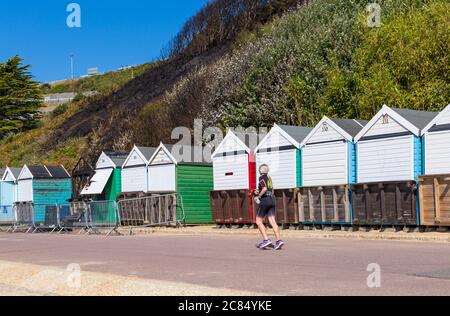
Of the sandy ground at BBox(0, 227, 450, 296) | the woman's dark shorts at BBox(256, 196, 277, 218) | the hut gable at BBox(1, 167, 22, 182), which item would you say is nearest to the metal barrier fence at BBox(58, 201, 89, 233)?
the sandy ground at BBox(0, 227, 450, 296)

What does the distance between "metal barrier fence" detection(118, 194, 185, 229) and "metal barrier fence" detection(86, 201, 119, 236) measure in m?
1.66

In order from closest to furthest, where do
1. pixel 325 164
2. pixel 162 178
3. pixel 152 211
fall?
pixel 325 164
pixel 152 211
pixel 162 178

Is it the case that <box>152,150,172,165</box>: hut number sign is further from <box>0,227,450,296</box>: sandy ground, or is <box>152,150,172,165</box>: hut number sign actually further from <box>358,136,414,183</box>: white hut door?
<box>358,136,414,183</box>: white hut door

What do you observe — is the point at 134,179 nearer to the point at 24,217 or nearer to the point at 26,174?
the point at 24,217

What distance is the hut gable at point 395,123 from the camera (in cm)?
1938

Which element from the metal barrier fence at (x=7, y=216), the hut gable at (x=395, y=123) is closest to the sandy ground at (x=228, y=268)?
the hut gable at (x=395, y=123)

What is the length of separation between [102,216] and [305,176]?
7680mm

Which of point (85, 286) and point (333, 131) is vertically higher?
point (333, 131)

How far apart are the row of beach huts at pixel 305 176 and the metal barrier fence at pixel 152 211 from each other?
40 millimetres

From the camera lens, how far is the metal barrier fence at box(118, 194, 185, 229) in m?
27.1

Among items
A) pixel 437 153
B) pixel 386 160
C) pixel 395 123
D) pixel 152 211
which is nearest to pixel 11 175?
pixel 152 211

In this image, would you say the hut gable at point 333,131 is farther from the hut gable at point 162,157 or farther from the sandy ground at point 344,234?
the hut gable at point 162,157

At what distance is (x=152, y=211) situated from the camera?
27281 millimetres
